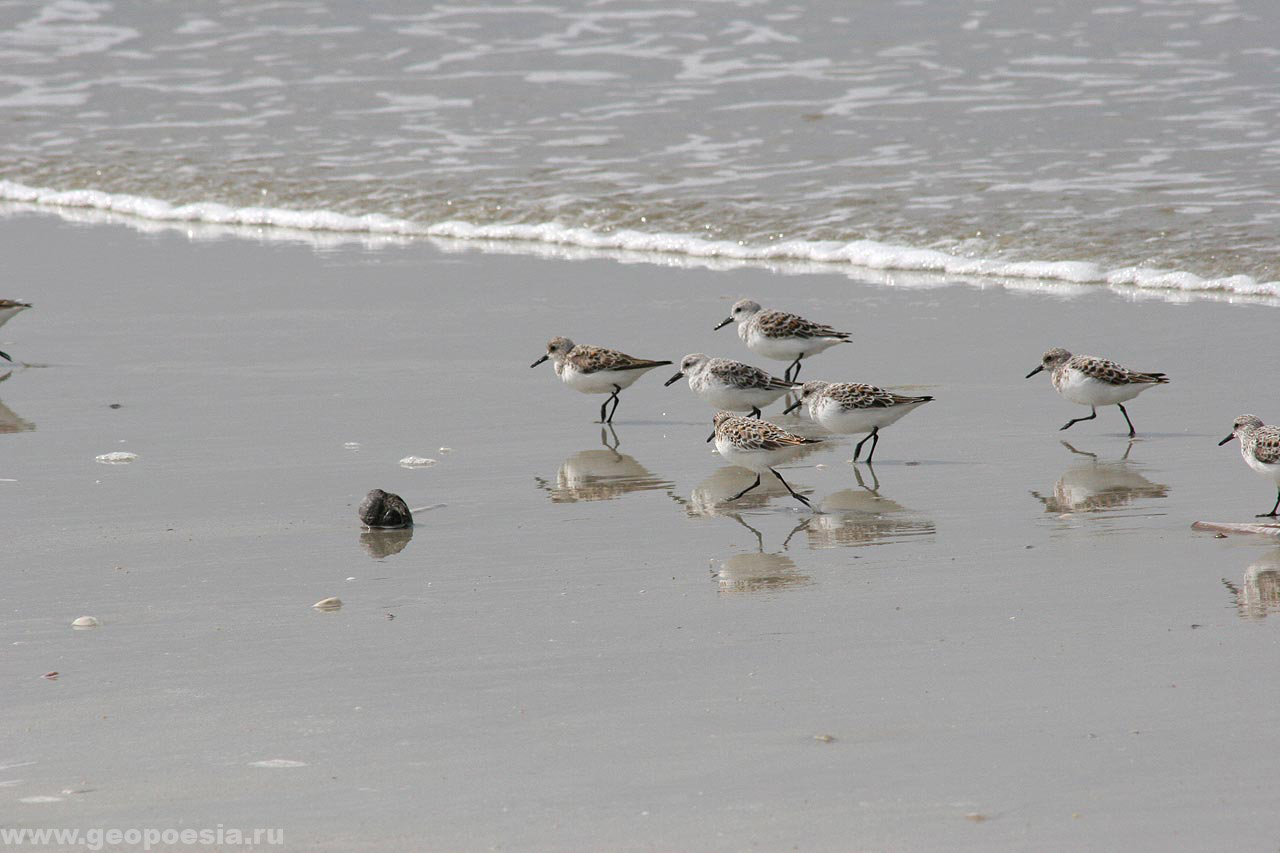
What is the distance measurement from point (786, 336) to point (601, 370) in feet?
4.79

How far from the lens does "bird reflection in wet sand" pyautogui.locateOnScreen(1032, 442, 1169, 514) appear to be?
23.4 feet

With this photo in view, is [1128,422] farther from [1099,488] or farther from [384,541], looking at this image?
[384,541]

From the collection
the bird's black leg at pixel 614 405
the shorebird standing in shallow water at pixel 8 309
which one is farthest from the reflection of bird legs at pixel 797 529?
the shorebird standing in shallow water at pixel 8 309

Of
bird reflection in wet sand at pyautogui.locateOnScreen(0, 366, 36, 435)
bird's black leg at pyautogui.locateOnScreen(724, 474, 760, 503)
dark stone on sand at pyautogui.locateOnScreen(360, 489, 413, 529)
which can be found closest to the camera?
dark stone on sand at pyautogui.locateOnScreen(360, 489, 413, 529)

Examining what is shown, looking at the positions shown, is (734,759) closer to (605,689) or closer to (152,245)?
(605,689)

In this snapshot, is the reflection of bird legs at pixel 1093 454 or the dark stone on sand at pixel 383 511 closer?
the dark stone on sand at pixel 383 511

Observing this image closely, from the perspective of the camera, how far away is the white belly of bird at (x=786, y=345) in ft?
33.0

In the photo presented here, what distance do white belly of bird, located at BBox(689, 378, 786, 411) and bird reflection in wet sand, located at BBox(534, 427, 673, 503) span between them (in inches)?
32.5

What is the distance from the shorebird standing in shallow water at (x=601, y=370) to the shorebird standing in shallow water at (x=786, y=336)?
97 centimetres

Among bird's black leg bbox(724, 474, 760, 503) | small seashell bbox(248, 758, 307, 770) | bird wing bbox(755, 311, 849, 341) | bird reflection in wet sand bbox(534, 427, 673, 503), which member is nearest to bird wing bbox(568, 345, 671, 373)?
bird reflection in wet sand bbox(534, 427, 673, 503)

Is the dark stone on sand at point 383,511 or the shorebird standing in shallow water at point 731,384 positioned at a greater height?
the dark stone on sand at point 383,511

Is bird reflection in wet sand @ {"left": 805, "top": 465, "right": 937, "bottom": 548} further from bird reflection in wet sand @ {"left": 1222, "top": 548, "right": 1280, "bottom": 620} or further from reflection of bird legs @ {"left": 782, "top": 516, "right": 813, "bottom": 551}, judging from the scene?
bird reflection in wet sand @ {"left": 1222, "top": 548, "right": 1280, "bottom": 620}

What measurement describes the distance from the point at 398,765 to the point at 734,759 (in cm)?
90

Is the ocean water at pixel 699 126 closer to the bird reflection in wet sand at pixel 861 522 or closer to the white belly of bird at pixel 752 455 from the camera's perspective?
the bird reflection in wet sand at pixel 861 522
